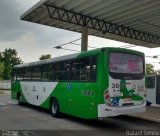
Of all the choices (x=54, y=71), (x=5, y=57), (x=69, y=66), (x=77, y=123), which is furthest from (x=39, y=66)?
(x=5, y=57)

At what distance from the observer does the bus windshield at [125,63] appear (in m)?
11.0

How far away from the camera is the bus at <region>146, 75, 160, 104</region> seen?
781 inches

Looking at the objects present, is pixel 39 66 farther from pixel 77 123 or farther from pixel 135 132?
pixel 135 132

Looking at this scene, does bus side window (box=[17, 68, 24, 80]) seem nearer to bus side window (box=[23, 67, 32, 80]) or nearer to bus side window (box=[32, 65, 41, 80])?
bus side window (box=[23, 67, 32, 80])

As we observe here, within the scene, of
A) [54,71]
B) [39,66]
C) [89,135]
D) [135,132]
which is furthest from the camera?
[39,66]

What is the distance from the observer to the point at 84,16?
71.0 ft

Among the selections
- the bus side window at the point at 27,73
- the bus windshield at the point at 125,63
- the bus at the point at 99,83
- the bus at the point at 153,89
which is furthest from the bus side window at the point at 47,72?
the bus at the point at 153,89

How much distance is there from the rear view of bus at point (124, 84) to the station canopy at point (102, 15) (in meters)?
7.39

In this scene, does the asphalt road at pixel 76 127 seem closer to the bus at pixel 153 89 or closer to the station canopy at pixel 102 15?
the bus at pixel 153 89

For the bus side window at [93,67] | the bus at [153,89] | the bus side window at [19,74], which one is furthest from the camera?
the bus at [153,89]

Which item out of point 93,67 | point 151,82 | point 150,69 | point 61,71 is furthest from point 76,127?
point 150,69

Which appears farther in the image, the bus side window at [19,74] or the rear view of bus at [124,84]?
the bus side window at [19,74]

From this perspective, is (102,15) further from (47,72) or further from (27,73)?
(47,72)

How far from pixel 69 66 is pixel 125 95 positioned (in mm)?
3159
